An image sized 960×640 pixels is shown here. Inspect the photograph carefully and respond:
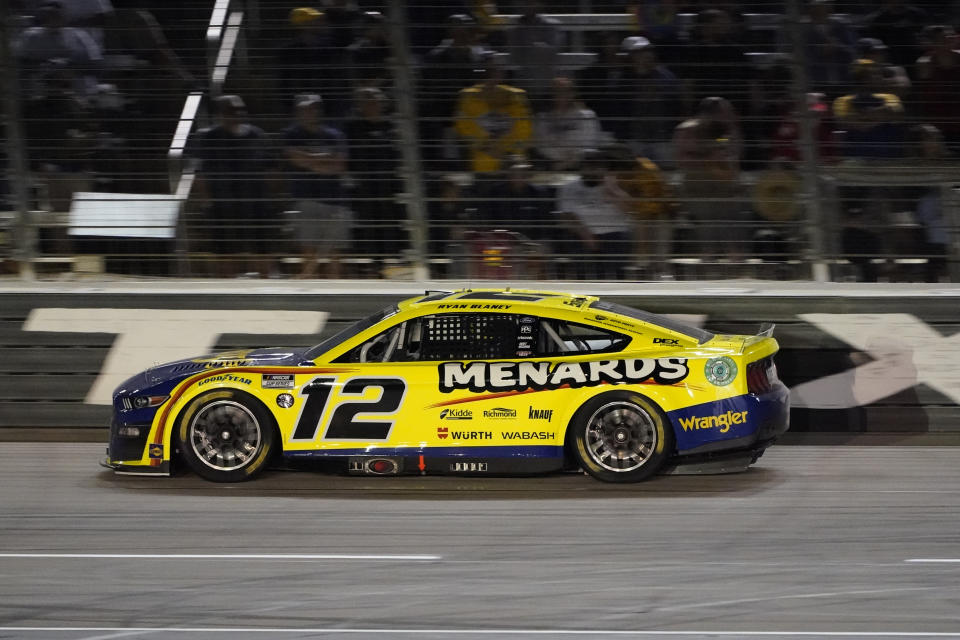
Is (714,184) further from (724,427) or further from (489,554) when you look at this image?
(489,554)

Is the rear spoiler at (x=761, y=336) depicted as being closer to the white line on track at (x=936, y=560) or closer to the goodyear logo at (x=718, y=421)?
the goodyear logo at (x=718, y=421)

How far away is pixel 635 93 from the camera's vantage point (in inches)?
411

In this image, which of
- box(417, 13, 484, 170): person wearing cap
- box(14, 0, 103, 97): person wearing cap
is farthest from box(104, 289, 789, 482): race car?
box(14, 0, 103, 97): person wearing cap

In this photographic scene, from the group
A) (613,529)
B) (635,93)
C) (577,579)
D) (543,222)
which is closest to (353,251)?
(543,222)

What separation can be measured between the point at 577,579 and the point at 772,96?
18.1 ft

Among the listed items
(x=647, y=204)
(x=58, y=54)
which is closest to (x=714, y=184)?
(x=647, y=204)

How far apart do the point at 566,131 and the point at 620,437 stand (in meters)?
3.24

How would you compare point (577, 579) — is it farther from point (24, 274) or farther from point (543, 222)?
point (24, 274)

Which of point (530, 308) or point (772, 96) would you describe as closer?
point (530, 308)

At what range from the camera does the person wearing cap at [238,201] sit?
10664mm

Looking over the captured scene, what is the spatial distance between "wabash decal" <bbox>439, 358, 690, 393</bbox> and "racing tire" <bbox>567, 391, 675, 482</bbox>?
0.13 m

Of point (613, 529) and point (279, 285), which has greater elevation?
point (279, 285)

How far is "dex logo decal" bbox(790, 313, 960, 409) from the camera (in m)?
9.54

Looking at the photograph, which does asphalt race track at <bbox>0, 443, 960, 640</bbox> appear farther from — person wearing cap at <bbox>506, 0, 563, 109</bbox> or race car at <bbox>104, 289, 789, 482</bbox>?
person wearing cap at <bbox>506, 0, 563, 109</bbox>
